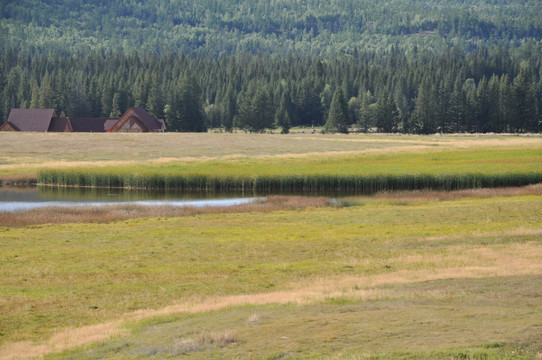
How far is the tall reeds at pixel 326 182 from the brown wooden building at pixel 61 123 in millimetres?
79532

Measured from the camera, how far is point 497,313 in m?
18.0

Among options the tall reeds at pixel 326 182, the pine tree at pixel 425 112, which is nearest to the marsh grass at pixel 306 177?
the tall reeds at pixel 326 182

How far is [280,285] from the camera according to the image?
26812mm

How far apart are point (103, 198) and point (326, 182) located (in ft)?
69.9

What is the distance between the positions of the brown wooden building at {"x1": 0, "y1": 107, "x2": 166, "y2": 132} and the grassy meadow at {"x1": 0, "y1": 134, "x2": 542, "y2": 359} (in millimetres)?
98757

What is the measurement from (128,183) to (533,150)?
59.6 metres

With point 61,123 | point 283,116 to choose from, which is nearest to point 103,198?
point 61,123

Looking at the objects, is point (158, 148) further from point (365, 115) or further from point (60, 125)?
point (365, 115)

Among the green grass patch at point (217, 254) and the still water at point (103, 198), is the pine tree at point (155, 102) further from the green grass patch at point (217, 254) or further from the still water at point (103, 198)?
the green grass patch at point (217, 254)

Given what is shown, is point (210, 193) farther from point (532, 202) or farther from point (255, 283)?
point (255, 283)

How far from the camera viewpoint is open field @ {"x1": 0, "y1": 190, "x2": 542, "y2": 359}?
662 inches

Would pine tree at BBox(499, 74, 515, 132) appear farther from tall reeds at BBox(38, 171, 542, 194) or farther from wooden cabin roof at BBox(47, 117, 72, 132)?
tall reeds at BBox(38, 171, 542, 194)

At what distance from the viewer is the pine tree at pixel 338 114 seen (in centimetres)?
17125

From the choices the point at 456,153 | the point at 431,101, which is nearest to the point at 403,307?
the point at 456,153
